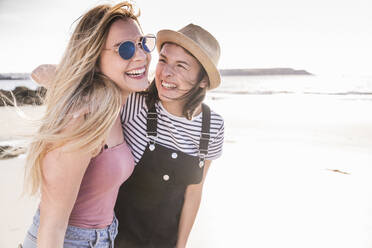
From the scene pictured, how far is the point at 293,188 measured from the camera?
13.7 feet

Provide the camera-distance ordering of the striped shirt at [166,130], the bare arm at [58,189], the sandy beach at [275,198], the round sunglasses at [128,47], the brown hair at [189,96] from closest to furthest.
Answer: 1. the bare arm at [58,189]
2. the round sunglasses at [128,47]
3. the striped shirt at [166,130]
4. the brown hair at [189,96]
5. the sandy beach at [275,198]

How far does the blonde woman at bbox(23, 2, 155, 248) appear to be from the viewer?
4.09 ft

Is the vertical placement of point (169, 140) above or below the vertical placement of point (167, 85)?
below

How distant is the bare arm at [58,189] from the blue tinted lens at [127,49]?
0.54 m

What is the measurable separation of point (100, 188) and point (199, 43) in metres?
Result: 1.12

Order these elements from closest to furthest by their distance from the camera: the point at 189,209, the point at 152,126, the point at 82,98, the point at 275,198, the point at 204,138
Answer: the point at 82,98
the point at 152,126
the point at 204,138
the point at 189,209
the point at 275,198

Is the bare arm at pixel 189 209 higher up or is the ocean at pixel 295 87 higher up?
the bare arm at pixel 189 209

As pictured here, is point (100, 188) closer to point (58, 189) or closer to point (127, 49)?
point (58, 189)

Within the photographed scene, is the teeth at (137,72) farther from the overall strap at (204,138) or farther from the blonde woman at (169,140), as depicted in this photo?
the overall strap at (204,138)

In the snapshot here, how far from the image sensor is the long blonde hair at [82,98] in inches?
50.1

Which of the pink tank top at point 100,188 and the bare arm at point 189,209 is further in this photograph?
the bare arm at point 189,209

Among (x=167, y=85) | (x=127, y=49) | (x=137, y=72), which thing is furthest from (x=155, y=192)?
(x=127, y=49)

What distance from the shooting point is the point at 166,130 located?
1.96 metres

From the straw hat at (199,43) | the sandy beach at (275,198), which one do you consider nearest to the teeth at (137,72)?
the straw hat at (199,43)
